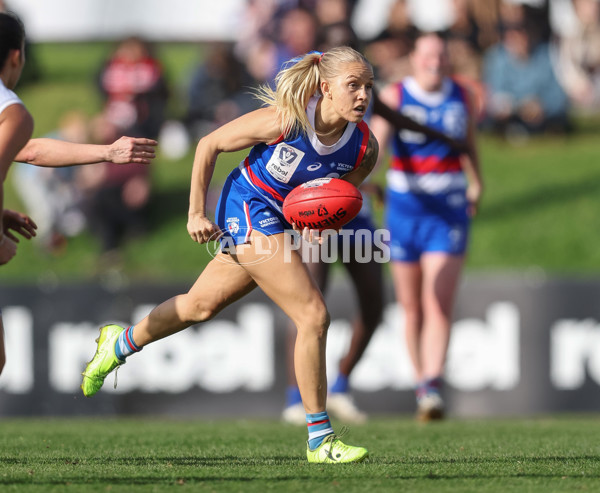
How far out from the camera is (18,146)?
4.47m

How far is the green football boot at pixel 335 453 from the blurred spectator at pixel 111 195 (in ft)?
26.1

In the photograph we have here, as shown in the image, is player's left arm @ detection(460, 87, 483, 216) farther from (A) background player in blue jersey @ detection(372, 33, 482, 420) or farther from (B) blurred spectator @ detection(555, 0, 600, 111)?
(B) blurred spectator @ detection(555, 0, 600, 111)

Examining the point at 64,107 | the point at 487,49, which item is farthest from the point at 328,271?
the point at 64,107

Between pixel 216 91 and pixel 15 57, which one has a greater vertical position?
pixel 216 91

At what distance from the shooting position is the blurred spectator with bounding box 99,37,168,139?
13.4 metres

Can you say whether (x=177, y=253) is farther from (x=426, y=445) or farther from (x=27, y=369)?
(x=426, y=445)

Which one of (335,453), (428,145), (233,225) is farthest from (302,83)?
(428,145)

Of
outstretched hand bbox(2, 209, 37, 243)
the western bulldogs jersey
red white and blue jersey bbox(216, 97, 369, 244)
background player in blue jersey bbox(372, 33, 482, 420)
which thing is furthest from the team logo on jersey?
background player in blue jersey bbox(372, 33, 482, 420)

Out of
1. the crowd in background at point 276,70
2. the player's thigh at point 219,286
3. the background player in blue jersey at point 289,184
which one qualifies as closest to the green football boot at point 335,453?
the background player in blue jersey at point 289,184

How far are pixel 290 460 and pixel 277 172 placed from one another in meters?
1.44

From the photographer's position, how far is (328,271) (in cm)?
790

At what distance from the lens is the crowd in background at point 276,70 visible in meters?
13.0

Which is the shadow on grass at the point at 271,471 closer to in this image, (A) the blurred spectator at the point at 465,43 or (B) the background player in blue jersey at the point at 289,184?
(B) the background player in blue jersey at the point at 289,184

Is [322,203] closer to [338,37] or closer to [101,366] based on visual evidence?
[101,366]
